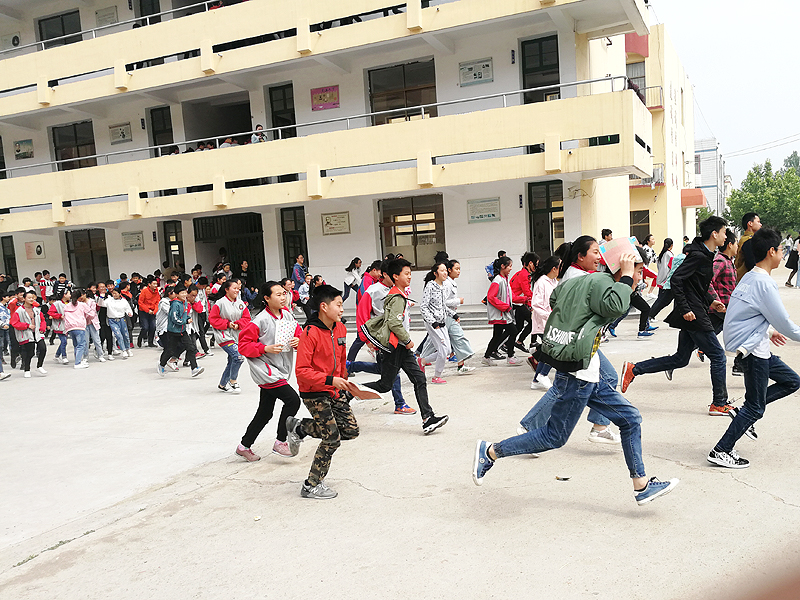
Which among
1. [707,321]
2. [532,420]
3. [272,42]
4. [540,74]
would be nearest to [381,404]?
[532,420]

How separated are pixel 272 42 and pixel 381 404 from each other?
13558 mm

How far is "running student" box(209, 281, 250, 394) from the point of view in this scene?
914 cm

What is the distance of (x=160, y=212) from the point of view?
64.8ft

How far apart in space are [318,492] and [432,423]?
177 cm

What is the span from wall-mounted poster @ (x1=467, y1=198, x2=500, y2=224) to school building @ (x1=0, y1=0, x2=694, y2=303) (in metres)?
0.04

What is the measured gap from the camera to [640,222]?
29688 mm

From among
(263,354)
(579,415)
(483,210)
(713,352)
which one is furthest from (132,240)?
(579,415)

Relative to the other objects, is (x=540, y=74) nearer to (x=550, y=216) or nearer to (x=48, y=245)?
(x=550, y=216)

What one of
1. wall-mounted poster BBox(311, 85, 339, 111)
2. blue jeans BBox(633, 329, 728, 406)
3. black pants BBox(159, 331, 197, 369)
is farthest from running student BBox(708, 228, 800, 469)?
wall-mounted poster BBox(311, 85, 339, 111)

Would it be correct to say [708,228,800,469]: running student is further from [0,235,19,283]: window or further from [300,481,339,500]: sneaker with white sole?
[0,235,19,283]: window

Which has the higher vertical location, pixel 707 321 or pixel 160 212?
pixel 160 212

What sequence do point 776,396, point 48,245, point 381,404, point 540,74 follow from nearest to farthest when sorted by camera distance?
point 776,396, point 381,404, point 540,74, point 48,245

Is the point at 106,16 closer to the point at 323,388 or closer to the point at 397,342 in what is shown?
the point at 397,342

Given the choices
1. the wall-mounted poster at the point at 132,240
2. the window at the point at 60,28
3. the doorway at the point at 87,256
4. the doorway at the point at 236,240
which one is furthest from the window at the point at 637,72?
the doorway at the point at 87,256
